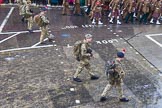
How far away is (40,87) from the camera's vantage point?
9.68 m

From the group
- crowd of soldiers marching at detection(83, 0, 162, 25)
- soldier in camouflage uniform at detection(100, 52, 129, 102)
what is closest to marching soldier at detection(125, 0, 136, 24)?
crowd of soldiers marching at detection(83, 0, 162, 25)

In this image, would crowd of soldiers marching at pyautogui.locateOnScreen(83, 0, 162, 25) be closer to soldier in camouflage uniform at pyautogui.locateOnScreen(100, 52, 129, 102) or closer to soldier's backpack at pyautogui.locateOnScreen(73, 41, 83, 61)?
soldier's backpack at pyautogui.locateOnScreen(73, 41, 83, 61)

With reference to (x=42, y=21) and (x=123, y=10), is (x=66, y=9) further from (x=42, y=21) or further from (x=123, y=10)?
(x=42, y=21)

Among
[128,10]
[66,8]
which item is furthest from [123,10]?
[66,8]

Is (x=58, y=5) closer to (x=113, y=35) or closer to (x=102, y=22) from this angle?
(x=102, y=22)

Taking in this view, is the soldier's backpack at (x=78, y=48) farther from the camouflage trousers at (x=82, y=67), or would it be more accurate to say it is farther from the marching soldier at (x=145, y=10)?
the marching soldier at (x=145, y=10)

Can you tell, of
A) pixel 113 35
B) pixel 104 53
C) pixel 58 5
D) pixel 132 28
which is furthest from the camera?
pixel 58 5

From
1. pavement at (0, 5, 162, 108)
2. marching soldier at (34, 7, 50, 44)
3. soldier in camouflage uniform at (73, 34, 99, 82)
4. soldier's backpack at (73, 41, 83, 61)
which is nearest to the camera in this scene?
pavement at (0, 5, 162, 108)

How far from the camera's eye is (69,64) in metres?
11.3

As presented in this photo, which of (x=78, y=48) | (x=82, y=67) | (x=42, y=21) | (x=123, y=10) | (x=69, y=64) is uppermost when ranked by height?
(x=123, y=10)

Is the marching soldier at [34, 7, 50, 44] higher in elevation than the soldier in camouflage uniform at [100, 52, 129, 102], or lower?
higher

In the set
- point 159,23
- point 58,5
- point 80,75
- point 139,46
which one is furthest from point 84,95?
point 58,5

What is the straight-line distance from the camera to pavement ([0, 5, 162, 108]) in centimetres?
906

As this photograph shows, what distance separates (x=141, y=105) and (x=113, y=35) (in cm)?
619
